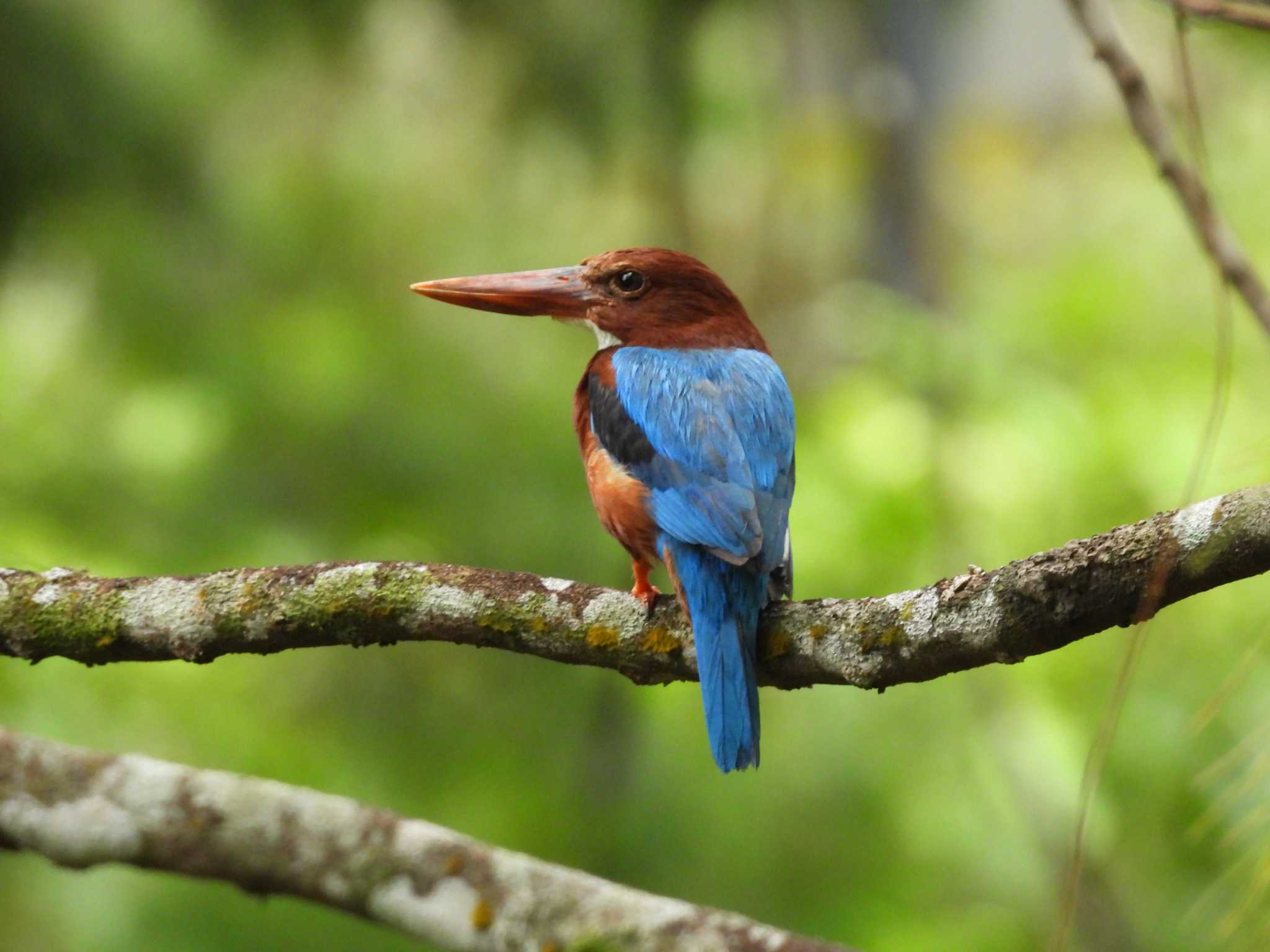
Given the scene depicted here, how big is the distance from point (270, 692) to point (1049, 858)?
2622 millimetres

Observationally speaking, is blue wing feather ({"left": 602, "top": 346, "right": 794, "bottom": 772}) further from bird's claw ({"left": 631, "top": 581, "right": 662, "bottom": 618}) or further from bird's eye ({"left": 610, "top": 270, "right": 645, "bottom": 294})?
bird's eye ({"left": 610, "top": 270, "right": 645, "bottom": 294})

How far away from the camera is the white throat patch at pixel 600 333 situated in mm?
3379

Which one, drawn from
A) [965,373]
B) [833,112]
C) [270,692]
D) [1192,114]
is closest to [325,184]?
[270,692]

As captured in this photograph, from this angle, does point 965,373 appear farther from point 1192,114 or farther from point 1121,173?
point 1121,173

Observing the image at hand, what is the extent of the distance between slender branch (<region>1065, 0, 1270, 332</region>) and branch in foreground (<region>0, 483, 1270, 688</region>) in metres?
0.69

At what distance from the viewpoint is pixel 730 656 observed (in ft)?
7.59

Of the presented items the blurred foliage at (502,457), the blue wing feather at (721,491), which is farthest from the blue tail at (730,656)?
the blurred foliage at (502,457)

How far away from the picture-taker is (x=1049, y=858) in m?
3.93

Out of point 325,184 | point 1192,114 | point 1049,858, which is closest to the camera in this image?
point 1192,114

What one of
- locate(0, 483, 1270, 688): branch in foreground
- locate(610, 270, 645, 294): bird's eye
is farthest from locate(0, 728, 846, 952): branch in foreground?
locate(610, 270, 645, 294): bird's eye

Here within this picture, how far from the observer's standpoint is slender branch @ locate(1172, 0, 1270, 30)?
1.18 m

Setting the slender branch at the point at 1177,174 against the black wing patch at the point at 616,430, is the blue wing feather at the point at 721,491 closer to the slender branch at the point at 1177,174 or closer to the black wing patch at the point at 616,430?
the black wing patch at the point at 616,430

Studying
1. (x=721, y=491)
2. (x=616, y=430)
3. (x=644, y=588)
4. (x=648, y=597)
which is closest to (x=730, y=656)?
(x=648, y=597)

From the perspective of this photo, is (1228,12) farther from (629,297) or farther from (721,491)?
(629,297)
